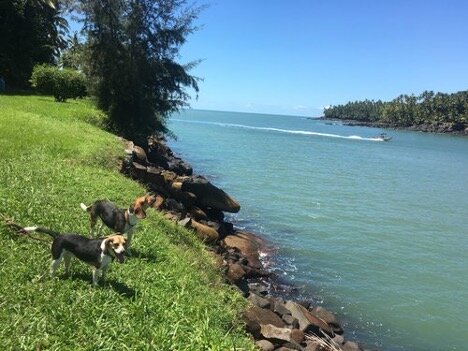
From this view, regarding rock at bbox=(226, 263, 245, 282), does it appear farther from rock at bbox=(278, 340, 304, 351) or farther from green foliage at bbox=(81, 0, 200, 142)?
green foliage at bbox=(81, 0, 200, 142)

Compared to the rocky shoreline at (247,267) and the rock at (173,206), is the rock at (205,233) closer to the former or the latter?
the rocky shoreline at (247,267)

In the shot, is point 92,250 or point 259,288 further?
point 259,288

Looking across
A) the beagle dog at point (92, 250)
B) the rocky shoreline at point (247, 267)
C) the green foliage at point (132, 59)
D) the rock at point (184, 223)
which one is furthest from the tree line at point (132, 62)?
the beagle dog at point (92, 250)

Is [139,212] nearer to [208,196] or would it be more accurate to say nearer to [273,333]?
[273,333]

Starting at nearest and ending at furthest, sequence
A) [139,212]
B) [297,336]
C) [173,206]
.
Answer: [139,212] → [297,336] → [173,206]

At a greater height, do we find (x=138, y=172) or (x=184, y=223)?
(x=138, y=172)

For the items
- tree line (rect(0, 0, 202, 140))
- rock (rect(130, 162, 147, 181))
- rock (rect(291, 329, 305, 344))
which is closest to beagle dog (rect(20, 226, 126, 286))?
rock (rect(291, 329, 305, 344))

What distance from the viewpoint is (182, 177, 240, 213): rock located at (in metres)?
17.1

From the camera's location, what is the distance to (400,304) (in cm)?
1374

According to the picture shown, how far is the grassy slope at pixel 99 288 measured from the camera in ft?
17.6

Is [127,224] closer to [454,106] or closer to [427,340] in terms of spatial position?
[427,340]

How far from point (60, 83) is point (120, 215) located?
80.4 feet

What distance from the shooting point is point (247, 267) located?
13648mm

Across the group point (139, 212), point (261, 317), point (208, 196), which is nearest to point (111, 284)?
point (139, 212)
